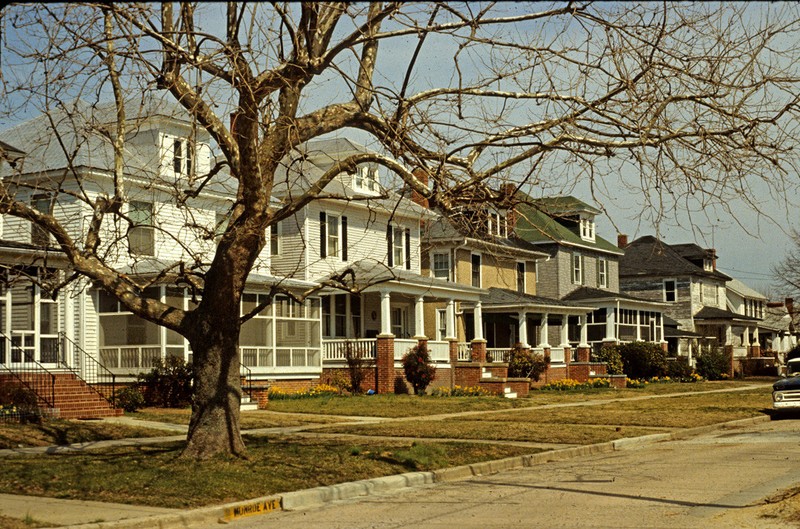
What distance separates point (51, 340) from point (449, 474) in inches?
706

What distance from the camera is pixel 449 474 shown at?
15.1 metres

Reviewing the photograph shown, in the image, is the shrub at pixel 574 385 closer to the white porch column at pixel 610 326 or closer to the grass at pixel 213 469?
the white porch column at pixel 610 326

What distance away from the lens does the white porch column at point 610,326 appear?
2227 inches

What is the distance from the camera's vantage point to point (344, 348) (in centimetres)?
3931

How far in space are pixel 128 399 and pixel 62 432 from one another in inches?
276

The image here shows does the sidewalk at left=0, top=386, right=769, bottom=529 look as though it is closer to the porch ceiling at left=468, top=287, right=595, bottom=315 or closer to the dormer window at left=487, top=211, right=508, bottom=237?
the dormer window at left=487, top=211, right=508, bottom=237

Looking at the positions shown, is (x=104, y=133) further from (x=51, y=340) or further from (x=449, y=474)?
(x=51, y=340)

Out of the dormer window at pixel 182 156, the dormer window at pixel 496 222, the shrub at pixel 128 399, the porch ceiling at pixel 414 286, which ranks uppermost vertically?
the dormer window at pixel 182 156

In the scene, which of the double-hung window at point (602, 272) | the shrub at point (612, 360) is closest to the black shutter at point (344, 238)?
the shrub at point (612, 360)

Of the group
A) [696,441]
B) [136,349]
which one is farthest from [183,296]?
[696,441]

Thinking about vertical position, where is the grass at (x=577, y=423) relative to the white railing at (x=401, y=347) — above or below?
below

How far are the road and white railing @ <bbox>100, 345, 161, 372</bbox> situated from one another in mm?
17606

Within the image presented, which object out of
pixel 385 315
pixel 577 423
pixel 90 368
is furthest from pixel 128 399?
pixel 385 315

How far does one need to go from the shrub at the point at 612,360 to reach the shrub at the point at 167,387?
27.3m
